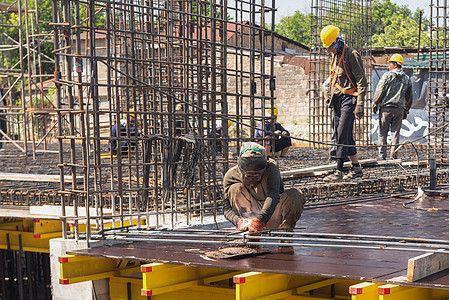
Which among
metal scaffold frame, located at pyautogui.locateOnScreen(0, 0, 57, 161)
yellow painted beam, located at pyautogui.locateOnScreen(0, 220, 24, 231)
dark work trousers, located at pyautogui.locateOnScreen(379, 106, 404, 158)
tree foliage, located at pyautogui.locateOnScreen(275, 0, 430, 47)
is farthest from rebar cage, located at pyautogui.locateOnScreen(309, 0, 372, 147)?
tree foliage, located at pyautogui.locateOnScreen(275, 0, 430, 47)

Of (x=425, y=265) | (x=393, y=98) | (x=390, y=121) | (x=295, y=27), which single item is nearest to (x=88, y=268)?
(x=425, y=265)

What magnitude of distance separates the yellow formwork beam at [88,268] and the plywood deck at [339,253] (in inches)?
3.8

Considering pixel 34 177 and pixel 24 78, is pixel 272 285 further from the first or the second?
pixel 24 78

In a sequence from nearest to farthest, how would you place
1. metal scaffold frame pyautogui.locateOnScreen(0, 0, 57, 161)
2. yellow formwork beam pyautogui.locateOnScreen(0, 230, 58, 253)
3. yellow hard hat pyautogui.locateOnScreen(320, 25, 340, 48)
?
yellow formwork beam pyautogui.locateOnScreen(0, 230, 58, 253) < yellow hard hat pyautogui.locateOnScreen(320, 25, 340, 48) < metal scaffold frame pyautogui.locateOnScreen(0, 0, 57, 161)

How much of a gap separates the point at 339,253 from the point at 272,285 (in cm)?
86

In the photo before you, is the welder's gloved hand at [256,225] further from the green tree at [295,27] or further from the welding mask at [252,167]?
the green tree at [295,27]

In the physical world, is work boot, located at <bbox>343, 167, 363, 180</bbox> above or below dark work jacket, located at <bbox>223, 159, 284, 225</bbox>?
below

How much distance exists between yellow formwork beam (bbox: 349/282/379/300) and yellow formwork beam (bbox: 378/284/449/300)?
10 centimetres

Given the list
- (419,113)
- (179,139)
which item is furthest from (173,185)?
(419,113)

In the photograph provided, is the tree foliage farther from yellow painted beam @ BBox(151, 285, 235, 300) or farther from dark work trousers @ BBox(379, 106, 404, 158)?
yellow painted beam @ BBox(151, 285, 235, 300)

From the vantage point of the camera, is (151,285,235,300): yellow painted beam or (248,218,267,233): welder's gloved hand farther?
(151,285,235,300): yellow painted beam

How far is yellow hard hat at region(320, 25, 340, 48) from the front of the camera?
10.4 m

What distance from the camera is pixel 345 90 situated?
424 inches

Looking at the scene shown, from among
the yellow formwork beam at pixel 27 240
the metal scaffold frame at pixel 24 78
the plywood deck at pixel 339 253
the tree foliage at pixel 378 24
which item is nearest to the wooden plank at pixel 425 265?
the plywood deck at pixel 339 253
